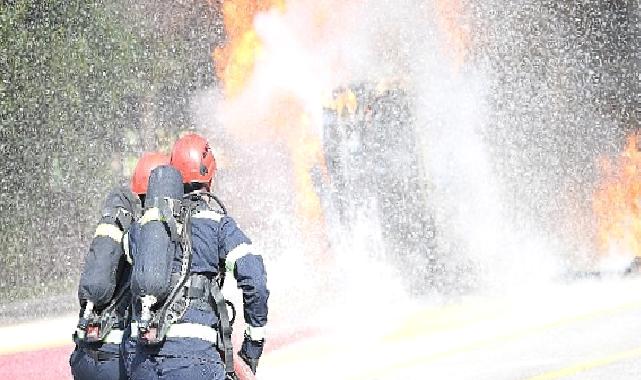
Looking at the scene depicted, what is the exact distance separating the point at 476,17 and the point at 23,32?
7138mm

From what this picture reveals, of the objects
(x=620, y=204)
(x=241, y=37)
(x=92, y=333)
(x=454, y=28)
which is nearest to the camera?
(x=92, y=333)

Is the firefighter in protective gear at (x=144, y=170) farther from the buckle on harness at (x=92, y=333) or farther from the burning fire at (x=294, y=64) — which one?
the burning fire at (x=294, y=64)

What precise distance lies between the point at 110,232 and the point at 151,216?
0.52m

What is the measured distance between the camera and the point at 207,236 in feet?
17.0

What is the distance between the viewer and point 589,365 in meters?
9.27

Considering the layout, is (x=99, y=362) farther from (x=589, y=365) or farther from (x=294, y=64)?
(x=294, y=64)

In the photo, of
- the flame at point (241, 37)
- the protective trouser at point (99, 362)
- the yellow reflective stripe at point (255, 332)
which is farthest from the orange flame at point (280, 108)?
the yellow reflective stripe at point (255, 332)

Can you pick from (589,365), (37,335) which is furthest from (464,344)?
(37,335)

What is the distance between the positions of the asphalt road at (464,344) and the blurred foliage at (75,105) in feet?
24.1

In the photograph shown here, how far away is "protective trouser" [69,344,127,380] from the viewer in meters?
5.60

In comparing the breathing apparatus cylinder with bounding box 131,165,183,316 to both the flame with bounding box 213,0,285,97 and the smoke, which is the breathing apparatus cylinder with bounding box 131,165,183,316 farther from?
the flame with bounding box 213,0,285,97

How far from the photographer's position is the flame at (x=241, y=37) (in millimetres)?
18781

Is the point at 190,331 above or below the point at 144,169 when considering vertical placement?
below

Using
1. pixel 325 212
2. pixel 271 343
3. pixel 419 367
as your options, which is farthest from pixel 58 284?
pixel 419 367
